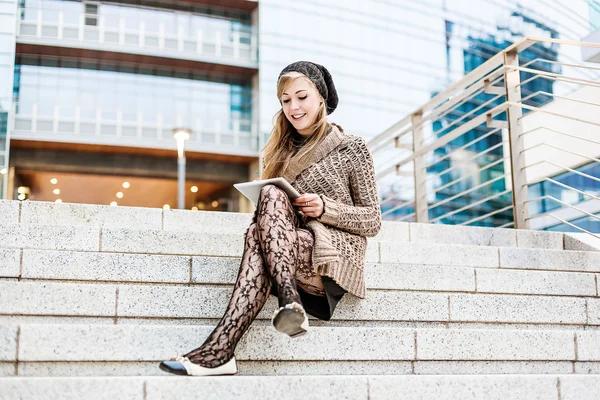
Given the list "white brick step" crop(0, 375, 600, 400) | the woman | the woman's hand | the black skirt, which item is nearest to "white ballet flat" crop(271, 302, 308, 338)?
the woman

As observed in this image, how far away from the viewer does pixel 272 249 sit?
2672mm

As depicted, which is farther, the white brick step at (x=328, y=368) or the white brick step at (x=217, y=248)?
the white brick step at (x=217, y=248)

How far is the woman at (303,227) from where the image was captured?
2541 mm

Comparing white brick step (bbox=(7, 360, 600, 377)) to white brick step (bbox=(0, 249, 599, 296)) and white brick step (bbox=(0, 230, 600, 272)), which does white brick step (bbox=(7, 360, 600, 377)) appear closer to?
white brick step (bbox=(0, 249, 599, 296))

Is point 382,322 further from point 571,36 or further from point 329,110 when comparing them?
point 571,36

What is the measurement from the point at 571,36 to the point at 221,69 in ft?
47.4

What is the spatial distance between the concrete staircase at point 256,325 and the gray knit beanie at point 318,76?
827 millimetres

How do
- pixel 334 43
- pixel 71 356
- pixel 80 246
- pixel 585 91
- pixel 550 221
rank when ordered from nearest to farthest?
pixel 71 356 → pixel 80 246 → pixel 585 91 → pixel 550 221 → pixel 334 43

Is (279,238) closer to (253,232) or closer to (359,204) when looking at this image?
(253,232)

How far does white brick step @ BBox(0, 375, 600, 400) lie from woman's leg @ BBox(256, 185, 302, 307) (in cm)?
31

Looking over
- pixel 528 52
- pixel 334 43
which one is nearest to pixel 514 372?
pixel 334 43

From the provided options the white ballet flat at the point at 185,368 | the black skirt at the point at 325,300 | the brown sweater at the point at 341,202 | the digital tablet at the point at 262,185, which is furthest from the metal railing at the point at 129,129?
the white ballet flat at the point at 185,368

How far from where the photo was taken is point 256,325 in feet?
9.58

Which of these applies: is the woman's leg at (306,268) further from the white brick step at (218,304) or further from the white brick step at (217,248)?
the white brick step at (217,248)
